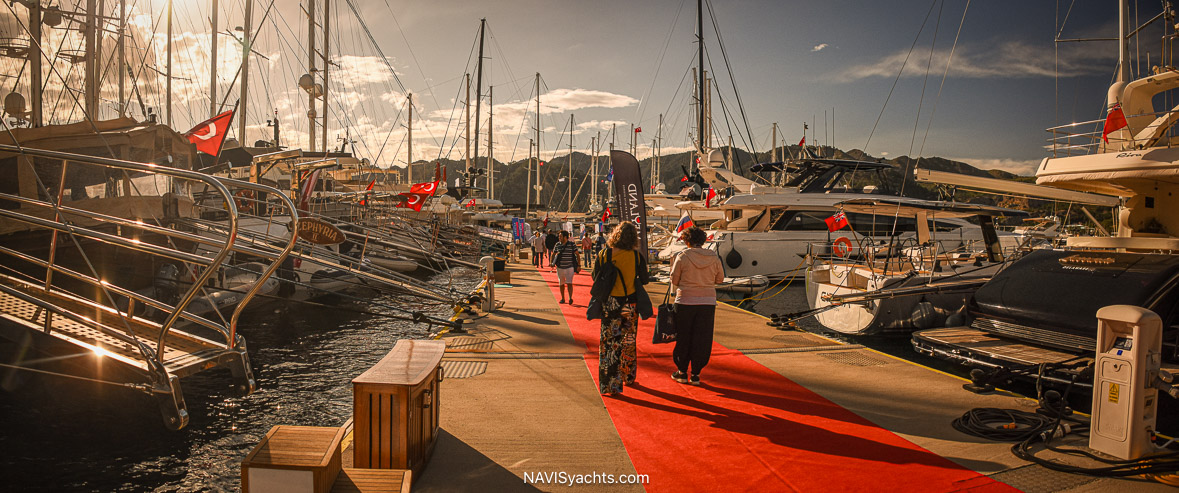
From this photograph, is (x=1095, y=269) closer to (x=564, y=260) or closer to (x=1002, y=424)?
(x=1002, y=424)

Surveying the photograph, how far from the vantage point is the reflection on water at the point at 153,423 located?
5.81 meters

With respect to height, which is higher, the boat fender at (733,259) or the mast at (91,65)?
the mast at (91,65)

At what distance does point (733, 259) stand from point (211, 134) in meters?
16.7

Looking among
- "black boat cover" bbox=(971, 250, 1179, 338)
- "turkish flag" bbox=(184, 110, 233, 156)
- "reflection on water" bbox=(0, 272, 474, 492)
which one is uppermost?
"turkish flag" bbox=(184, 110, 233, 156)

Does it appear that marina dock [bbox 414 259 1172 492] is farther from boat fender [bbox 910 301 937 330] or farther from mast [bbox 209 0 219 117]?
mast [bbox 209 0 219 117]

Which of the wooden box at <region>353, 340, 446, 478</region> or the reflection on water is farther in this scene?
the reflection on water

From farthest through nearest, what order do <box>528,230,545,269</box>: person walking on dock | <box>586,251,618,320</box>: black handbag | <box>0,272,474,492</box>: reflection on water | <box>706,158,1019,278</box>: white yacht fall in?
<box>528,230,545,269</box>: person walking on dock → <box>706,158,1019,278</box>: white yacht → <box>586,251,618,320</box>: black handbag → <box>0,272,474,492</box>: reflection on water

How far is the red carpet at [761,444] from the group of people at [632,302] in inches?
12.1

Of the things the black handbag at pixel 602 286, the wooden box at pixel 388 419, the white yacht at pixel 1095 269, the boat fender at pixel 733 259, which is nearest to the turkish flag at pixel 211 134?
the black handbag at pixel 602 286

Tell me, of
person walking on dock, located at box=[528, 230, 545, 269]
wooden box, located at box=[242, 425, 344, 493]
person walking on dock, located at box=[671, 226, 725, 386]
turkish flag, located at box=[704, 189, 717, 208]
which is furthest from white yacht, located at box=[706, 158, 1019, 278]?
wooden box, located at box=[242, 425, 344, 493]

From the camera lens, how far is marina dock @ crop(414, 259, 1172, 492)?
13.5 ft

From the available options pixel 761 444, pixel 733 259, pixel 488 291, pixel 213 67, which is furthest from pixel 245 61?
pixel 761 444

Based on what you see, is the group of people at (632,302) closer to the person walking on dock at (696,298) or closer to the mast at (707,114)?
the person walking on dock at (696,298)

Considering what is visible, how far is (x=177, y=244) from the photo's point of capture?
1296 centimetres
